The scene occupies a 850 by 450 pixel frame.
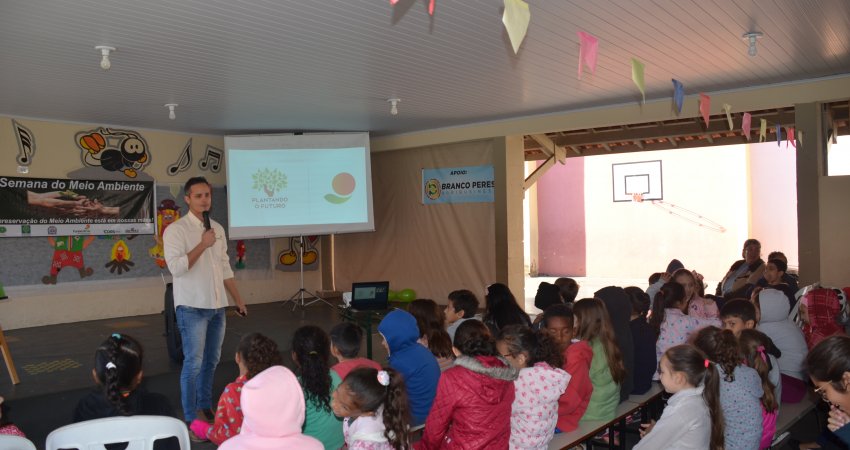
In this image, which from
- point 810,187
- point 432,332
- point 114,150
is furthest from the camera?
point 114,150

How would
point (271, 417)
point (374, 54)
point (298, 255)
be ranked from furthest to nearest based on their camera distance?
point (298, 255)
point (374, 54)
point (271, 417)

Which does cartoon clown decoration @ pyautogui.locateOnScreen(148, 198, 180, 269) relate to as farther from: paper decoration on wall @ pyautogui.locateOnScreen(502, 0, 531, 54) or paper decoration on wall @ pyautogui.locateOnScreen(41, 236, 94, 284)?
paper decoration on wall @ pyautogui.locateOnScreen(502, 0, 531, 54)

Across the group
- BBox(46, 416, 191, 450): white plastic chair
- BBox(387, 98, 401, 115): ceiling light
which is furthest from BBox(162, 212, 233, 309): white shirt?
BBox(387, 98, 401, 115): ceiling light

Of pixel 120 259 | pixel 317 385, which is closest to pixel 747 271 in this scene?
pixel 317 385

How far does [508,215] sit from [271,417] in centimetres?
616

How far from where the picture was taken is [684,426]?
2381mm

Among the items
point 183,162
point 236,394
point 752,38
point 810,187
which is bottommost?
point 236,394

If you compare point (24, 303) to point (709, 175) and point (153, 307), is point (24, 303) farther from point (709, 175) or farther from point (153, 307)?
point (709, 175)

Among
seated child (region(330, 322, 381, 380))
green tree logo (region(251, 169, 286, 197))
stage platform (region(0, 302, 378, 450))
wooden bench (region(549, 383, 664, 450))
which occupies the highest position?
green tree logo (region(251, 169, 286, 197))

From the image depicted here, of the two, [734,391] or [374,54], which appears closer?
[734,391]

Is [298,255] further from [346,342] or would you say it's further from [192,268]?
[346,342]

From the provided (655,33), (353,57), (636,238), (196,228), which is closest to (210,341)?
(196,228)

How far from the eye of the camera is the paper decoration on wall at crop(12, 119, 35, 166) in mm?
7012

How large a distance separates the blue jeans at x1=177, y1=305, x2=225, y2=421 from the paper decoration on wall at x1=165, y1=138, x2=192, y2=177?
4.98 metres
